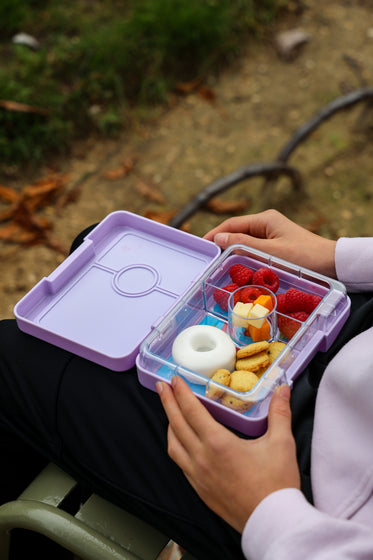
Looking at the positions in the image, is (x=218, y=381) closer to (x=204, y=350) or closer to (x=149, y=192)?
(x=204, y=350)

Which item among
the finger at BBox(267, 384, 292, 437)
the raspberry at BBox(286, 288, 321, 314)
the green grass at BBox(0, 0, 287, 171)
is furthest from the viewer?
the green grass at BBox(0, 0, 287, 171)

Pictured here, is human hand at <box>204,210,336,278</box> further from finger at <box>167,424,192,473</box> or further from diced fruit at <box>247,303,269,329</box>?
finger at <box>167,424,192,473</box>

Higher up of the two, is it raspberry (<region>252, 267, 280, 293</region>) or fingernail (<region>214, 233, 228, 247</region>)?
fingernail (<region>214, 233, 228, 247</region>)

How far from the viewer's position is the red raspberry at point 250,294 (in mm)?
1149

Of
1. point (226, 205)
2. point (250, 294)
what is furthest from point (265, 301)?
point (226, 205)

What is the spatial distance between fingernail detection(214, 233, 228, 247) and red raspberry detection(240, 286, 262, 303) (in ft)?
0.45

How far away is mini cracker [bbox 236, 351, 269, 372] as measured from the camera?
3.43ft

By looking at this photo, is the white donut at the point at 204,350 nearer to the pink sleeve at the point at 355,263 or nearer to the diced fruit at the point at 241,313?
the diced fruit at the point at 241,313

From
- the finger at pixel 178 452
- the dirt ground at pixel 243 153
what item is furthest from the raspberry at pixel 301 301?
the dirt ground at pixel 243 153

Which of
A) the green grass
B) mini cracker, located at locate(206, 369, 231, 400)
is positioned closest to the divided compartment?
mini cracker, located at locate(206, 369, 231, 400)

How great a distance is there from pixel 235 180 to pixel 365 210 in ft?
2.08

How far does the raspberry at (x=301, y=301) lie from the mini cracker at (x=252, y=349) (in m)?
0.11

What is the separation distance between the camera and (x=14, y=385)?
109cm

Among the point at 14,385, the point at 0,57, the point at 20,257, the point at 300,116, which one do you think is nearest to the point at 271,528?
the point at 14,385
